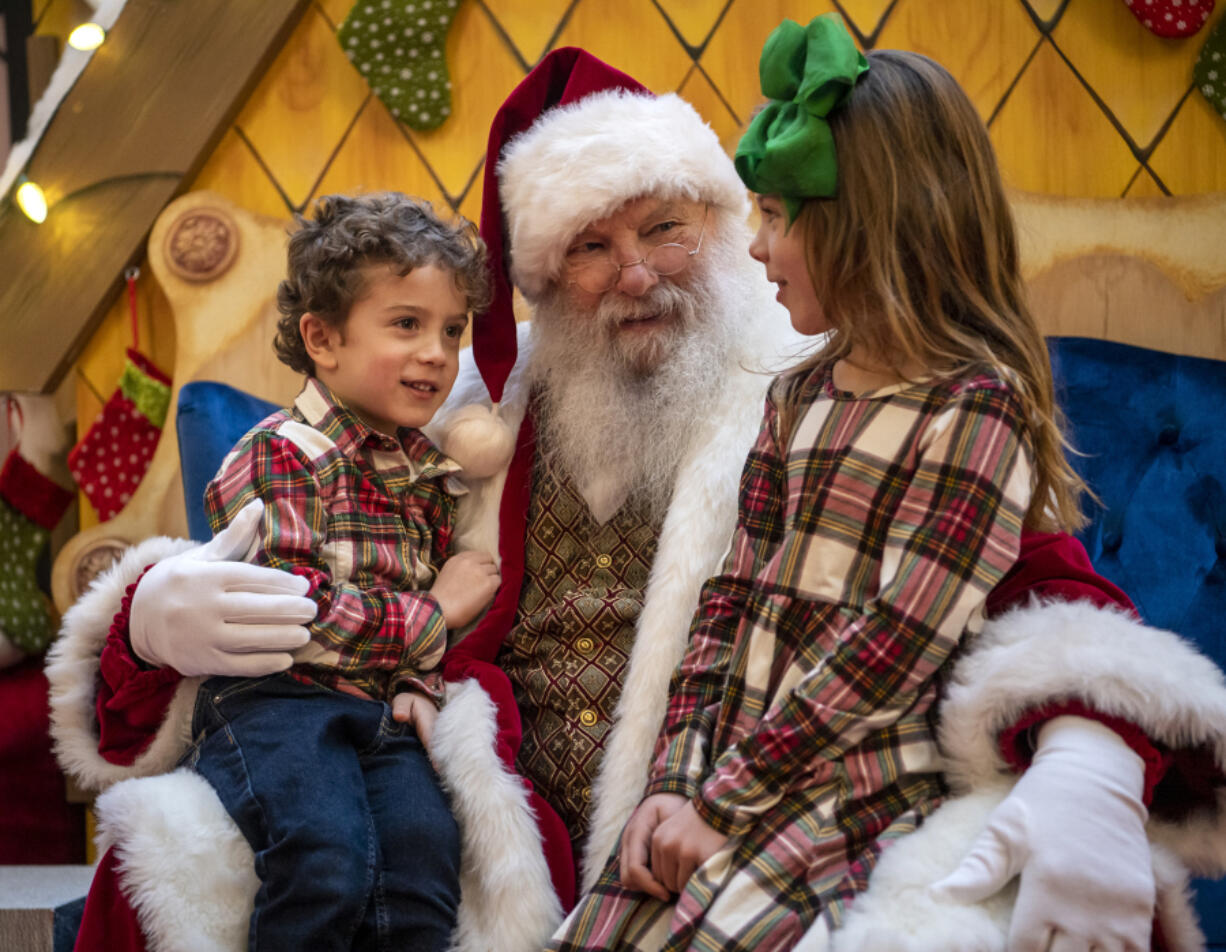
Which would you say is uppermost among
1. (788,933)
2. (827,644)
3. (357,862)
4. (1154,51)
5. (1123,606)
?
(1154,51)

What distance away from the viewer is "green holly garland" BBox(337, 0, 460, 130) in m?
2.34

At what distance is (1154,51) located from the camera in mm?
2242

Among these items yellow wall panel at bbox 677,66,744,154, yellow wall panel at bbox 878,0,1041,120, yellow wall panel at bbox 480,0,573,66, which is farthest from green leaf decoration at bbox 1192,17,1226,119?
yellow wall panel at bbox 480,0,573,66

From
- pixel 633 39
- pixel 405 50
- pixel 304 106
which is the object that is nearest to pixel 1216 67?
pixel 633 39

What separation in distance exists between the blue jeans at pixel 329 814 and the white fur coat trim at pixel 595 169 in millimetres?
808

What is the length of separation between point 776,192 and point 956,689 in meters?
0.65

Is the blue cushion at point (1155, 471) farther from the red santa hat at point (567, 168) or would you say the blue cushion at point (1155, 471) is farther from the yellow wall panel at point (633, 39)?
the yellow wall panel at point (633, 39)

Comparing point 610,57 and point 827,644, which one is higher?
point 610,57

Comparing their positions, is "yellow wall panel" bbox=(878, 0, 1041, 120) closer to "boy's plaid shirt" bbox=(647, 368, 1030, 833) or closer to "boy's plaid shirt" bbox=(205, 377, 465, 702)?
"boy's plaid shirt" bbox=(647, 368, 1030, 833)

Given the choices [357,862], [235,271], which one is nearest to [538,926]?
[357,862]

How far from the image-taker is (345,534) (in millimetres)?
1658

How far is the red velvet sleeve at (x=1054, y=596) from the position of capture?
120cm

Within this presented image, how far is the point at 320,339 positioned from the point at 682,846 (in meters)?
0.99

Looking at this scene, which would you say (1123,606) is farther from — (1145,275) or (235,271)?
(235,271)
